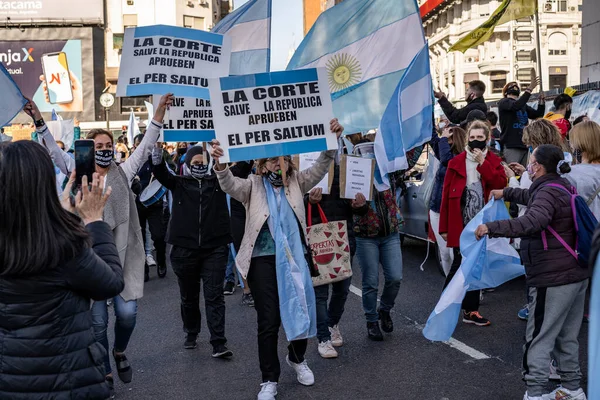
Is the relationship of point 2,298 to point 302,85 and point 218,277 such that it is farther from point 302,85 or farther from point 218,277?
point 218,277

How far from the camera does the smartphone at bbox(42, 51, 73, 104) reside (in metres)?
53.0

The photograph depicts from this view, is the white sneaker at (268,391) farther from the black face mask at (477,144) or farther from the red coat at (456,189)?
the black face mask at (477,144)

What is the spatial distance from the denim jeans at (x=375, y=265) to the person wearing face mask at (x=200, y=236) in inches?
49.8

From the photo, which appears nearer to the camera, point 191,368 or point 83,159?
point 83,159

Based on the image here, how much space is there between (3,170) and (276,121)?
281 centimetres

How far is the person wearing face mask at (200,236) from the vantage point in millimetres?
6582

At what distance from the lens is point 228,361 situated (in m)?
6.39

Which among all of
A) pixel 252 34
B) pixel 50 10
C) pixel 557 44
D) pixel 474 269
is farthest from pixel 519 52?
pixel 474 269

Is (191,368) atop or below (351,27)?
below

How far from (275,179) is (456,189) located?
217 centimetres

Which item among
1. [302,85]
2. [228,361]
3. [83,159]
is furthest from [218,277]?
[83,159]

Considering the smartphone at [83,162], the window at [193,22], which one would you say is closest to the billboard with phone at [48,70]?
the window at [193,22]

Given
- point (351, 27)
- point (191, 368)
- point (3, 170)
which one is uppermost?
point (351, 27)

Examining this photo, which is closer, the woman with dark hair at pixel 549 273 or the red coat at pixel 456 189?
the woman with dark hair at pixel 549 273
